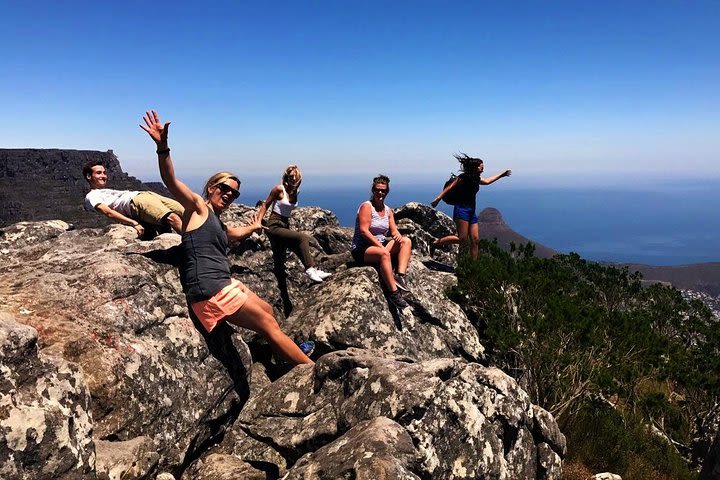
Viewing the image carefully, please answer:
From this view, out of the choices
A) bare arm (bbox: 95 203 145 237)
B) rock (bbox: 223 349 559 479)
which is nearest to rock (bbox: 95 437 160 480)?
rock (bbox: 223 349 559 479)

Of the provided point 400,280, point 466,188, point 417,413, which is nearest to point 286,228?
point 400,280

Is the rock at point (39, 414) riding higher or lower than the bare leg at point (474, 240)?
lower

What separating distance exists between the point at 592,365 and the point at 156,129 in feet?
34.4

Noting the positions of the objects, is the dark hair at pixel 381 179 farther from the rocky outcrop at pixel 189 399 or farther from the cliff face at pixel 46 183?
the cliff face at pixel 46 183

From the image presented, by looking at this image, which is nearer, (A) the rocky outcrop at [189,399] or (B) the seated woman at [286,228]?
(A) the rocky outcrop at [189,399]

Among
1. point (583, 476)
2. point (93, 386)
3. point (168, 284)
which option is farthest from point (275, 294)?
point (583, 476)

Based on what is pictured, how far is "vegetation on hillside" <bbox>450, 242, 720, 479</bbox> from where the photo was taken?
9.49 meters

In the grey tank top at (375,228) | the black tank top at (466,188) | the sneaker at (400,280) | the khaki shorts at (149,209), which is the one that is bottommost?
the sneaker at (400,280)

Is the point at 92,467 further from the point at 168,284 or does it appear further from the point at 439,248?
the point at 439,248

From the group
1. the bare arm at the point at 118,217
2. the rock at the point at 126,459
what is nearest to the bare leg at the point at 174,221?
the bare arm at the point at 118,217

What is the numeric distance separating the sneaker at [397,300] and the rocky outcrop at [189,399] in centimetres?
143

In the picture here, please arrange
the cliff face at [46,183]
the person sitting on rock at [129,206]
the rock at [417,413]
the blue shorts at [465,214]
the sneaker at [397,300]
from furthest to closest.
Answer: the cliff face at [46,183] < the blue shorts at [465,214] < the sneaker at [397,300] < the person sitting on rock at [129,206] < the rock at [417,413]

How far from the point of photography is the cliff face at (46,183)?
131750 mm

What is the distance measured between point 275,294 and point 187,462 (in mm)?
4719
